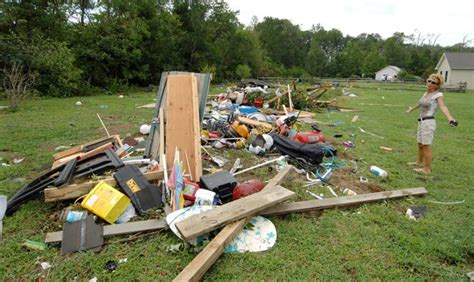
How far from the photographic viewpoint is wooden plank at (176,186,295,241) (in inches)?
97.5

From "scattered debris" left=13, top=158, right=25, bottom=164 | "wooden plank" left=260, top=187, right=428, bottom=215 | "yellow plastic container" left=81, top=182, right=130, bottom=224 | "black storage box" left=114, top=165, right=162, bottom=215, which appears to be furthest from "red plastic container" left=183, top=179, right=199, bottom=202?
"scattered debris" left=13, top=158, right=25, bottom=164

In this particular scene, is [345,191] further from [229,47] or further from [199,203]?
[229,47]

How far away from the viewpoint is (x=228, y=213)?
8.87 feet

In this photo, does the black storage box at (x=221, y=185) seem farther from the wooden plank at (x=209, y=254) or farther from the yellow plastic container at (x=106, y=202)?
the yellow plastic container at (x=106, y=202)

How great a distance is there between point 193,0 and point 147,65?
887 centimetres

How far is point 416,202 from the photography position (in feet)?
11.6

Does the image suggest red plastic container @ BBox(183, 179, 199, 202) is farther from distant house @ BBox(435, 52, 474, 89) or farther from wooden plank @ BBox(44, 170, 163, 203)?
distant house @ BBox(435, 52, 474, 89)

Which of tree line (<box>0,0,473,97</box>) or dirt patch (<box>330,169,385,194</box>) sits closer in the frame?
dirt patch (<box>330,169,385,194</box>)

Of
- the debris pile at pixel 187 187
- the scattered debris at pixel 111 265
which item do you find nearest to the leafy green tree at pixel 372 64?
the debris pile at pixel 187 187

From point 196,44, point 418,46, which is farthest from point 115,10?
point 418,46

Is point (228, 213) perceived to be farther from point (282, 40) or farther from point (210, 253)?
point (282, 40)

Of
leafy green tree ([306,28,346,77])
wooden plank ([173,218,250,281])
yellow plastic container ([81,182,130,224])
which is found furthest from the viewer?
leafy green tree ([306,28,346,77])

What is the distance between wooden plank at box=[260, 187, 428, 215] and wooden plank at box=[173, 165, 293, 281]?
17.8 inches

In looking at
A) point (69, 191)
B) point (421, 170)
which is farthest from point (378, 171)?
point (69, 191)
